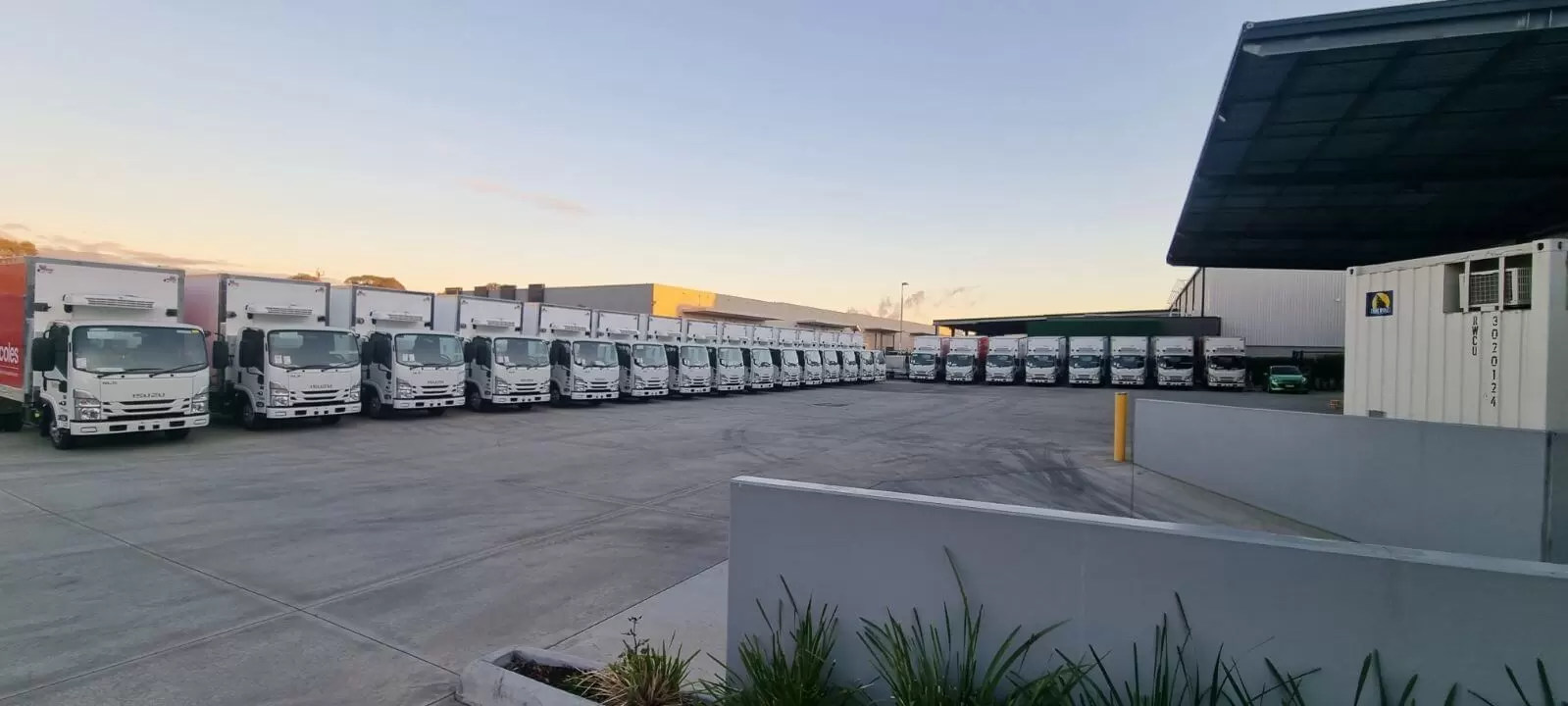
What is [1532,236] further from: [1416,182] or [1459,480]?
[1459,480]

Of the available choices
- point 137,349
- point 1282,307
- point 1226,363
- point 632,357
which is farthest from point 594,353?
point 1282,307

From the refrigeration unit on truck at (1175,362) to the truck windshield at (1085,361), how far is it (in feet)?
10.4

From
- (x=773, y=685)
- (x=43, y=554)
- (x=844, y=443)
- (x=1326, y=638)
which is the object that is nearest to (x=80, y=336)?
(x=43, y=554)

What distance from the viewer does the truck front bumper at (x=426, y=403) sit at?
1861 centimetres

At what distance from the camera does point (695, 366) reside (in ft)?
98.3

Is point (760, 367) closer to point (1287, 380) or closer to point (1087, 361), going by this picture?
point (1087, 361)

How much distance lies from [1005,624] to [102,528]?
929cm

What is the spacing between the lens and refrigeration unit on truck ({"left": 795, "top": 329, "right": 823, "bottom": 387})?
4069 centimetres

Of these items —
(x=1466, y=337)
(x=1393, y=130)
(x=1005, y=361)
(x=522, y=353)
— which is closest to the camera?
(x=1466, y=337)

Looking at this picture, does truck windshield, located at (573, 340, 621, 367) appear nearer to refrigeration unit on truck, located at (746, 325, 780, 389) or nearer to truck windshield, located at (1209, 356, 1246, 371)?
refrigeration unit on truck, located at (746, 325, 780, 389)

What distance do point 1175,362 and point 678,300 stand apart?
33838 millimetres

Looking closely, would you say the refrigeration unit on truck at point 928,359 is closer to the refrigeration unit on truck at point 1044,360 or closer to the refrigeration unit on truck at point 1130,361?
the refrigeration unit on truck at point 1044,360

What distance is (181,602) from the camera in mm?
5488

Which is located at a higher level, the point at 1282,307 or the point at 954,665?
the point at 1282,307
